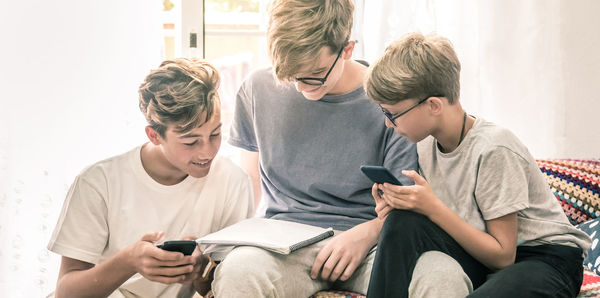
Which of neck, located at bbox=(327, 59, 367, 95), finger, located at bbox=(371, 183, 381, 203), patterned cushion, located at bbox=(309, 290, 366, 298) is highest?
neck, located at bbox=(327, 59, 367, 95)

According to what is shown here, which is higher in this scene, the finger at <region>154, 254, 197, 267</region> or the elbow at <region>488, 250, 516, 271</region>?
the elbow at <region>488, 250, 516, 271</region>

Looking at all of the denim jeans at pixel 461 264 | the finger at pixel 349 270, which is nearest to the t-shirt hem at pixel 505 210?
the denim jeans at pixel 461 264

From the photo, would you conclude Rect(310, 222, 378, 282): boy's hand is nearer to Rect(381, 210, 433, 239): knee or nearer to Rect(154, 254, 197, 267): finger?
Rect(381, 210, 433, 239): knee

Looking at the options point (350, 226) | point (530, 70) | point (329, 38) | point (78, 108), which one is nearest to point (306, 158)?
point (350, 226)

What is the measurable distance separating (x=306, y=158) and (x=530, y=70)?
3.42ft

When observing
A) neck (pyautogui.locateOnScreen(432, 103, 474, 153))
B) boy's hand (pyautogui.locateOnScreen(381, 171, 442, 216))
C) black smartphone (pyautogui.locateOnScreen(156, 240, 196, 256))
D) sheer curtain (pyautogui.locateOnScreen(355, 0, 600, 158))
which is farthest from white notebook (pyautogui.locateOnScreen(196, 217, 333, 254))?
sheer curtain (pyautogui.locateOnScreen(355, 0, 600, 158))

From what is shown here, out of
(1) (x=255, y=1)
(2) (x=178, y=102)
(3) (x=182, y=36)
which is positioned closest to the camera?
(2) (x=178, y=102)

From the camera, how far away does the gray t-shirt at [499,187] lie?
139 cm

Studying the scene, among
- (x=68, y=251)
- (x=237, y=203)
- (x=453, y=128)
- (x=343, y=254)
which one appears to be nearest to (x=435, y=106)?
(x=453, y=128)

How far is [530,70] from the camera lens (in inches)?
89.4

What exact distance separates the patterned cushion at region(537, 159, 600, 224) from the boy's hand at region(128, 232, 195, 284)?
3.74 ft

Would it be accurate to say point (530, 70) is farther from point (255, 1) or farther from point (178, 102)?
point (178, 102)

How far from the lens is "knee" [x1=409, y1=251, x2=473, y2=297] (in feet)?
4.11

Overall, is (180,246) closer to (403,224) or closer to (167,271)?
Answer: (167,271)
